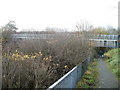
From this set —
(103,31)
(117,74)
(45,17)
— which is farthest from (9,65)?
(103,31)

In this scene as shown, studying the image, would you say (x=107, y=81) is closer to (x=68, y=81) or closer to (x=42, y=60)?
(x=68, y=81)

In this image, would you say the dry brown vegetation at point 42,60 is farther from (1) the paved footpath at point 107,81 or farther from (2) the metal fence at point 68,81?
(1) the paved footpath at point 107,81

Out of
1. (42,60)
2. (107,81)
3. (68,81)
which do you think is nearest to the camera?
(68,81)

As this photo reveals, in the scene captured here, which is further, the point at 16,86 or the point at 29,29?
the point at 29,29

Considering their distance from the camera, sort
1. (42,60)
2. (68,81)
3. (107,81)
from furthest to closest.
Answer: (107,81)
(42,60)
(68,81)

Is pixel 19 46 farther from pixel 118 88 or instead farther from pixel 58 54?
pixel 118 88

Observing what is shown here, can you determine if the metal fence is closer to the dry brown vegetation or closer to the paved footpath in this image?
the dry brown vegetation

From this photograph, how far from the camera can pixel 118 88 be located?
627 cm

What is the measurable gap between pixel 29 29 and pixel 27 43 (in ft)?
11.9

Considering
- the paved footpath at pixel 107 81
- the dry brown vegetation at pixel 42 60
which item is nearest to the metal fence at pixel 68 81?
the dry brown vegetation at pixel 42 60

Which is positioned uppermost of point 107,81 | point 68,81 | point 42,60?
point 42,60

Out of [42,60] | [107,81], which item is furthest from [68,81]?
[107,81]

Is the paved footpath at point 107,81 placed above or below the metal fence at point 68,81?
below

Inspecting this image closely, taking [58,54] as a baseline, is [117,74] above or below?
below
